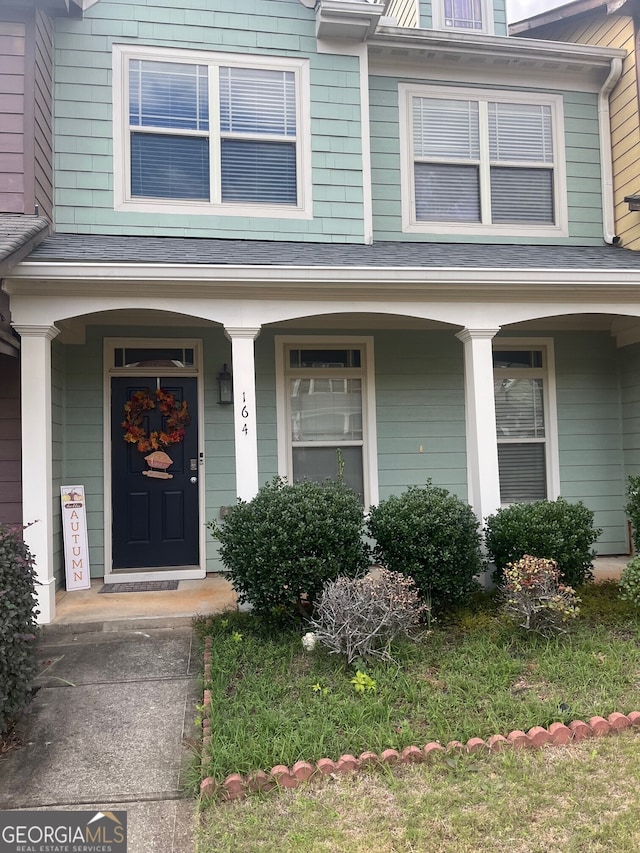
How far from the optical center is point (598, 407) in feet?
20.7

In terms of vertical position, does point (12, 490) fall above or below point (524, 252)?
below

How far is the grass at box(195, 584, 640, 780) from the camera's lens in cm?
271

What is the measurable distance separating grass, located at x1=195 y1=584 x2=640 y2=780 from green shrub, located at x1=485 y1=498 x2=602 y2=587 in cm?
47

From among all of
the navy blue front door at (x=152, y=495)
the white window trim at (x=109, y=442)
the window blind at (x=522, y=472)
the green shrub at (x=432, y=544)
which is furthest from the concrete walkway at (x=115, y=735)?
the window blind at (x=522, y=472)

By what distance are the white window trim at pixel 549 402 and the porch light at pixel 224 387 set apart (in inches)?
114

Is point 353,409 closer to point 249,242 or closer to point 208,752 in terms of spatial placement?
point 249,242

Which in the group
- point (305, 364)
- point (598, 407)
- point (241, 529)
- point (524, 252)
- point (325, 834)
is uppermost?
point (524, 252)

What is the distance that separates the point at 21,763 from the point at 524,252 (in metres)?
5.61

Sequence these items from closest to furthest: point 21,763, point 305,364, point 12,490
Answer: point 21,763, point 12,490, point 305,364

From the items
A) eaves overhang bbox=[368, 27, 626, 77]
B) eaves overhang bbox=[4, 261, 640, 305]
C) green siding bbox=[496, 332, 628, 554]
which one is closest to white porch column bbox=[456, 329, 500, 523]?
eaves overhang bbox=[4, 261, 640, 305]

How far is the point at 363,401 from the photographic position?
600 cm

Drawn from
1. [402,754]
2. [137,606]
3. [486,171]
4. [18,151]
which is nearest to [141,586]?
[137,606]

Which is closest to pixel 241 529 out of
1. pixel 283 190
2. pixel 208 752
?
pixel 208 752

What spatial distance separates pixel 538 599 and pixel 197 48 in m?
5.73
